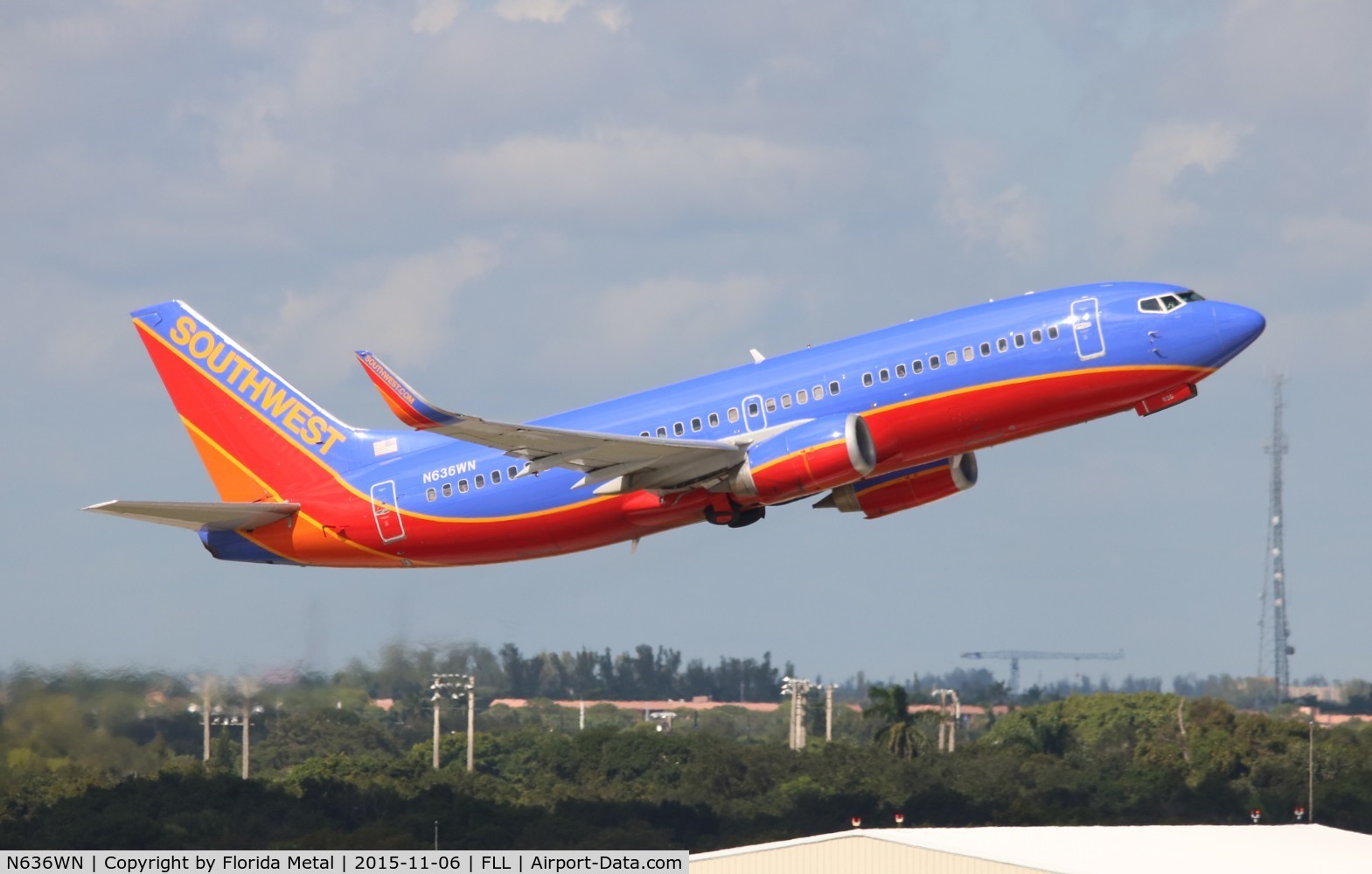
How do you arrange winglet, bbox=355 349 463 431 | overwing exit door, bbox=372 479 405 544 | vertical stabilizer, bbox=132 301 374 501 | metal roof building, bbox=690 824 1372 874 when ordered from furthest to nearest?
metal roof building, bbox=690 824 1372 874 → vertical stabilizer, bbox=132 301 374 501 → overwing exit door, bbox=372 479 405 544 → winglet, bbox=355 349 463 431

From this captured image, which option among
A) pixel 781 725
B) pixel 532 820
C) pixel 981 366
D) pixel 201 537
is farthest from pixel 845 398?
pixel 781 725

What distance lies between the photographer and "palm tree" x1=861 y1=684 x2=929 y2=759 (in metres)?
124

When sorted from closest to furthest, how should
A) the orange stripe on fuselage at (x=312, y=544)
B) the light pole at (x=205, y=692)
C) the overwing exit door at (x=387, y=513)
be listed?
the overwing exit door at (x=387, y=513)
the orange stripe on fuselage at (x=312, y=544)
the light pole at (x=205, y=692)

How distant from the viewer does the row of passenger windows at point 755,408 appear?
5284cm

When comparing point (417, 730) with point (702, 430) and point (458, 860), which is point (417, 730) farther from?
point (702, 430)

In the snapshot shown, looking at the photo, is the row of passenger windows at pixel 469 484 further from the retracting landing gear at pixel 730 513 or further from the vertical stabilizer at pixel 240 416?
the retracting landing gear at pixel 730 513

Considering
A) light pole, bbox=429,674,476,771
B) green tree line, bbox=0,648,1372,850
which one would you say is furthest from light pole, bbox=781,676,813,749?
light pole, bbox=429,674,476,771

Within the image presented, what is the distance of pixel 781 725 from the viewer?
155250 millimetres

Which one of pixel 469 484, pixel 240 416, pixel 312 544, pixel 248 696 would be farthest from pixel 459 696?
pixel 469 484

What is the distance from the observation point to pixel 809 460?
5162cm

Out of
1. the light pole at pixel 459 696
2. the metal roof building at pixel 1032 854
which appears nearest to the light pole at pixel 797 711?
the light pole at pixel 459 696

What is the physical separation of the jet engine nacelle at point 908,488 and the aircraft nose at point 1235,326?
28.1ft

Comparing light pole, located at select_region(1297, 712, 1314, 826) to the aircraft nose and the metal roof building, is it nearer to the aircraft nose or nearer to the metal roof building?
the metal roof building

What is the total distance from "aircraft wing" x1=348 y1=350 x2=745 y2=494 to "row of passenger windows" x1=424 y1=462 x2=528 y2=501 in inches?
99.4
